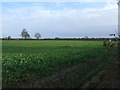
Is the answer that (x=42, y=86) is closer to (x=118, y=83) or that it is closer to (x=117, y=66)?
(x=118, y=83)

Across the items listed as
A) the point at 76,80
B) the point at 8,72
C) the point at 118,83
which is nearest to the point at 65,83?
the point at 76,80

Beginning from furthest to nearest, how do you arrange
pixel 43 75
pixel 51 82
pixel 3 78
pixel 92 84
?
1. pixel 43 75
2. pixel 3 78
3. pixel 51 82
4. pixel 92 84

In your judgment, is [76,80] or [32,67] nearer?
[76,80]

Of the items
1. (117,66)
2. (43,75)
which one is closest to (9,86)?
(43,75)

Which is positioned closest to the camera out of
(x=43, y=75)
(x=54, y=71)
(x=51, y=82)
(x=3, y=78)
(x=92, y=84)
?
(x=92, y=84)

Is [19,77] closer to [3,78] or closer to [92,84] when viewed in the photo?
[3,78]

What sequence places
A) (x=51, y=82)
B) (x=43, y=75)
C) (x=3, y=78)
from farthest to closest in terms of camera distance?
(x=43, y=75)
(x=3, y=78)
(x=51, y=82)

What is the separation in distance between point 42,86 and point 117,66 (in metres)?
3.74

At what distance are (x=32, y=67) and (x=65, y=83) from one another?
2966 millimetres

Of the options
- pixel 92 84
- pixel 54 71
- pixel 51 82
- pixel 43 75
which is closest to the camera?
pixel 92 84

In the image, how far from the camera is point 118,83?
6578 mm

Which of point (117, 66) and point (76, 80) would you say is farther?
point (117, 66)

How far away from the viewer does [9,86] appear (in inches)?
259

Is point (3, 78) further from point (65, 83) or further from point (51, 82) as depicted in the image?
point (65, 83)
